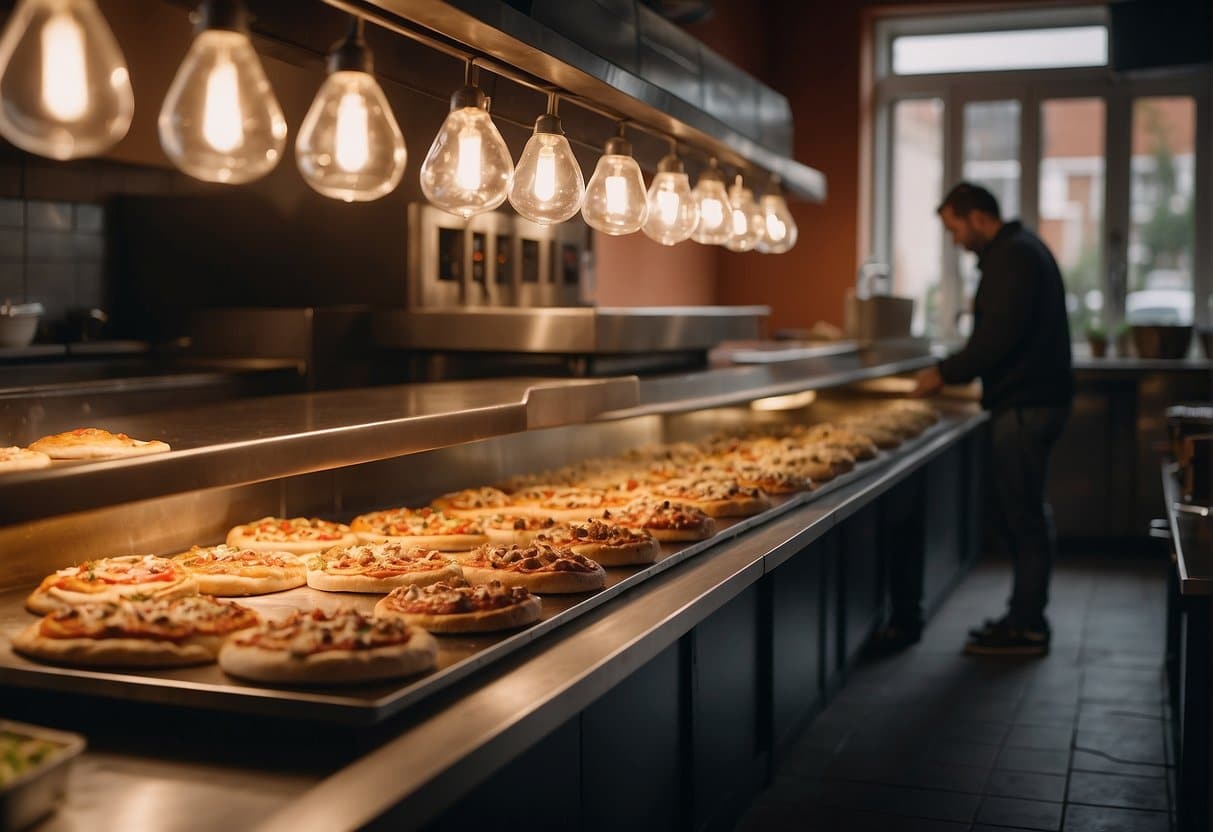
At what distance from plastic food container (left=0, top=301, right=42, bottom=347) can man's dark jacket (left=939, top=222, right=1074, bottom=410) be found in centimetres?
395

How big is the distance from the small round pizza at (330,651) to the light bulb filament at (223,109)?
0.79 meters

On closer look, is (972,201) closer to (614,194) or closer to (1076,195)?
(614,194)

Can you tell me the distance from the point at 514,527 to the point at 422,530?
0.79ft

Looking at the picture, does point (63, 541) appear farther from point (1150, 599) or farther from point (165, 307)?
point (1150, 599)

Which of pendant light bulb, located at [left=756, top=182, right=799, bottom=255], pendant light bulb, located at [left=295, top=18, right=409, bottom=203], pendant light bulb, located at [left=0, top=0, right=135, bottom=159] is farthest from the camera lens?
pendant light bulb, located at [left=756, top=182, right=799, bottom=255]

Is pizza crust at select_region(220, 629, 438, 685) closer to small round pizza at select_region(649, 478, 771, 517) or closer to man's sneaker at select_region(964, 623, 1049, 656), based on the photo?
small round pizza at select_region(649, 478, 771, 517)

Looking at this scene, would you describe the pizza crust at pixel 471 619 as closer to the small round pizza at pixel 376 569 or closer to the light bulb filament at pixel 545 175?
the small round pizza at pixel 376 569

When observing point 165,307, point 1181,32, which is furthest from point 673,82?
point 1181,32

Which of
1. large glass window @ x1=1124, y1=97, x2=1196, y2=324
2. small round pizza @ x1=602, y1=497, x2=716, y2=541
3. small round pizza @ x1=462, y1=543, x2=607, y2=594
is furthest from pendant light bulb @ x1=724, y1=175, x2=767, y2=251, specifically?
large glass window @ x1=1124, y1=97, x2=1196, y2=324

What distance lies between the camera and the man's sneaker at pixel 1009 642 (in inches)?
219

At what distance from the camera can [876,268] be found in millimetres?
7281

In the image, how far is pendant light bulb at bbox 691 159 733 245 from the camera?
3541 mm

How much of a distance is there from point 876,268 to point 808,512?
3627mm

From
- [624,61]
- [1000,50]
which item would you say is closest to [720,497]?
[624,61]
